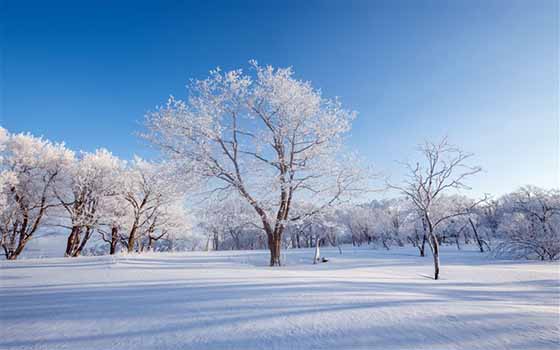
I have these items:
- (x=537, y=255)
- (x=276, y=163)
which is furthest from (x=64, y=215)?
(x=537, y=255)

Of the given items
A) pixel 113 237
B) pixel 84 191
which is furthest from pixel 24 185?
pixel 113 237

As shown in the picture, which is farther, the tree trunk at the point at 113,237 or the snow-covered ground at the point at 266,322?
the tree trunk at the point at 113,237

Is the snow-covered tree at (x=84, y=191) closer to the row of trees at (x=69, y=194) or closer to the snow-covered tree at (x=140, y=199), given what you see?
the row of trees at (x=69, y=194)

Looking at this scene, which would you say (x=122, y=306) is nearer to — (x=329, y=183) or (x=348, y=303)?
(x=348, y=303)

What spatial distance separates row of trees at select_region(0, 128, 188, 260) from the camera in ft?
58.7

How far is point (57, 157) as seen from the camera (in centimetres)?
1975

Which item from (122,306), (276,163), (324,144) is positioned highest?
(324,144)

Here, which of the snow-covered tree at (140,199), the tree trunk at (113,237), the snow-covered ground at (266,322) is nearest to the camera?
the snow-covered ground at (266,322)

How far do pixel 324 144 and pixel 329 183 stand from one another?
1.88 m

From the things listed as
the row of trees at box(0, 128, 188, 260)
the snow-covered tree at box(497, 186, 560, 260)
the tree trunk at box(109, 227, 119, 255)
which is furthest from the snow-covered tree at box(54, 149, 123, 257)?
the snow-covered tree at box(497, 186, 560, 260)

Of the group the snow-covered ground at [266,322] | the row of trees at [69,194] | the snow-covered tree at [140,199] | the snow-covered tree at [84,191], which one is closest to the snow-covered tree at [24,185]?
the row of trees at [69,194]

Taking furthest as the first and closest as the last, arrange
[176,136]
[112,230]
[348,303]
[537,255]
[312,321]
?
[112,230], [537,255], [176,136], [348,303], [312,321]

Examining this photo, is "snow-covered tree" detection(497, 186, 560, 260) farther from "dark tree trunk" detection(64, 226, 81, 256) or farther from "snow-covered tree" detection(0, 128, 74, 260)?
"snow-covered tree" detection(0, 128, 74, 260)

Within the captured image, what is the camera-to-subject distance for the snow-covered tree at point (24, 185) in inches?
690
